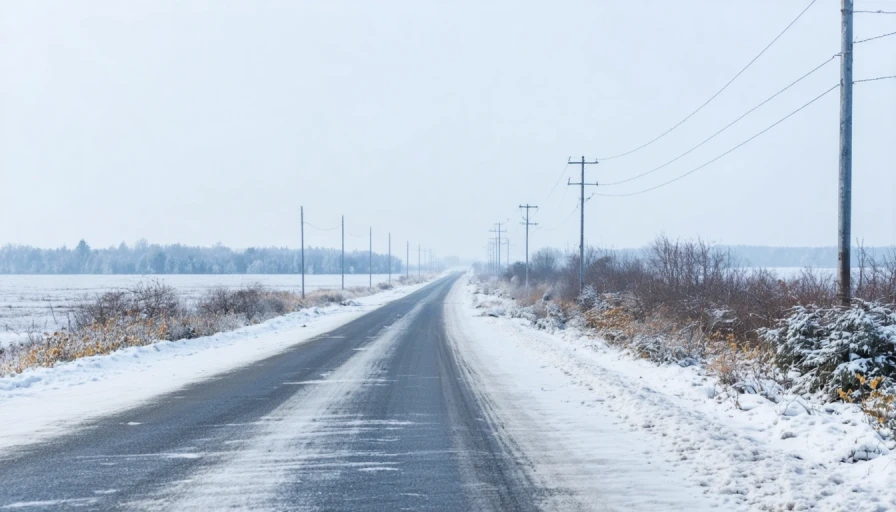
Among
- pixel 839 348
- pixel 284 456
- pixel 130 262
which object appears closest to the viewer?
pixel 284 456

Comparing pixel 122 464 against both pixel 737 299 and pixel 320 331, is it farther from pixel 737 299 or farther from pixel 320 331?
pixel 320 331

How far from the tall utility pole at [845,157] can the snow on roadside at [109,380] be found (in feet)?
39.6

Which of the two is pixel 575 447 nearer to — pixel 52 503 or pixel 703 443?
pixel 703 443

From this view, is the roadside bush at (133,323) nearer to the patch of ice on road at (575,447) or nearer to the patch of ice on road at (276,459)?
the patch of ice on road at (276,459)

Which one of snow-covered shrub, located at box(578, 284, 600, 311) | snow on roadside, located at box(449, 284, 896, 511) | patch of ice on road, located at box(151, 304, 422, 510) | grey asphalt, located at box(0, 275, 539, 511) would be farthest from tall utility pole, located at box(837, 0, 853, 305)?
snow-covered shrub, located at box(578, 284, 600, 311)

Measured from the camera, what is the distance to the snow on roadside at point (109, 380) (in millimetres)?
8930

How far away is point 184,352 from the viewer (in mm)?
18312

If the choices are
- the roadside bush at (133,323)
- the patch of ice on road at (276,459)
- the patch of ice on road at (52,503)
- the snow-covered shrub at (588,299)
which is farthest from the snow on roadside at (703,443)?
the snow-covered shrub at (588,299)

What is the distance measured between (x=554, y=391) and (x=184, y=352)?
11.8 meters

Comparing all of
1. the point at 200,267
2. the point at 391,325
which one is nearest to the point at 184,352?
the point at 391,325

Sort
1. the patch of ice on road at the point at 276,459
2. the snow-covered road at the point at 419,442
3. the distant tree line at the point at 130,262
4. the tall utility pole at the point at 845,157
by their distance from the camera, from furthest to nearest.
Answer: the distant tree line at the point at 130,262 < the tall utility pole at the point at 845,157 < the snow-covered road at the point at 419,442 < the patch of ice on road at the point at 276,459

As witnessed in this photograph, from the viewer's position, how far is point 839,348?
29.8 ft

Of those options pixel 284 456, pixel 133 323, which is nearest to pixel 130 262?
pixel 133 323

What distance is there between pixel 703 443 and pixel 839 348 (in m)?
3.36
